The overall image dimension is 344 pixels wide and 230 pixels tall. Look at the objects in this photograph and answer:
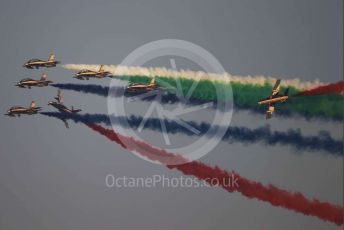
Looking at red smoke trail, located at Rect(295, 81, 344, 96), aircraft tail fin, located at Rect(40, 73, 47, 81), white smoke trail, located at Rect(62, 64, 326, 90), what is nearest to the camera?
red smoke trail, located at Rect(295, 81, 344, 96)

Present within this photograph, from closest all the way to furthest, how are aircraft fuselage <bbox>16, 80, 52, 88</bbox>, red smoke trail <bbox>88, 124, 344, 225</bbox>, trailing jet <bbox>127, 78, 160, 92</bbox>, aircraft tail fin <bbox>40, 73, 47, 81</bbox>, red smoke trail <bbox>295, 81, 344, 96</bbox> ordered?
red smoke trail <bbox>295, 81, 344, 96</bbox>
red smoke trail <bbox>88, 124, 344, 225</bbox>
trailing jet <bbox>127, 78, 160, 92</bbox>
aircraft fuselage <bbox>16, 80, 52, 88</bbox>
aircraft tail fin <bbox>40, 73, 47, 81</bbox>

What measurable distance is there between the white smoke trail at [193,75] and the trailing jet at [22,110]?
2453 mm

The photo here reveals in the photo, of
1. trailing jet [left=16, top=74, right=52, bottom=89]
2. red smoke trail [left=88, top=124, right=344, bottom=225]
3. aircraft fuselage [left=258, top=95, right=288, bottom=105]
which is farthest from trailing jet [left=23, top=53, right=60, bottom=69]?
aircraft fuselage [left=258, top=95, right=288, bottom=105]

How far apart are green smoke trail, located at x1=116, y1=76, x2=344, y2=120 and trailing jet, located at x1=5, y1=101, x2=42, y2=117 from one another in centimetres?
652

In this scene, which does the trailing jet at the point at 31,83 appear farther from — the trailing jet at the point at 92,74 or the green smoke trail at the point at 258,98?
the green smoke trail at the point at 258,98

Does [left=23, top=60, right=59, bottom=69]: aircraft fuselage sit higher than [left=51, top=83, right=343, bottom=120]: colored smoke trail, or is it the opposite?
[left=23, top=60, right=59, bottom=69]: aircraft fuselage

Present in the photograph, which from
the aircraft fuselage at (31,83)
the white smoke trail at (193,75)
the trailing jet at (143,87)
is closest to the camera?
the white smoke trail at (193,75)

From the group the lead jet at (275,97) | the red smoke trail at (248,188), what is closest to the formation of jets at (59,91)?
the lead jet at (275,97)

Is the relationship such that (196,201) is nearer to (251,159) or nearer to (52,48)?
(251,159)

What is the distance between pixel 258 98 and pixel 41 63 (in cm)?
1057

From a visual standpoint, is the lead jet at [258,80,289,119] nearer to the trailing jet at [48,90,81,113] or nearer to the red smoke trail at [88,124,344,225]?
the red smoke trail at [88,124,344,225]

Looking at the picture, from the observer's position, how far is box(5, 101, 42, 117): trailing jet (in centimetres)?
2343

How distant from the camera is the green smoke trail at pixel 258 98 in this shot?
2289 cm

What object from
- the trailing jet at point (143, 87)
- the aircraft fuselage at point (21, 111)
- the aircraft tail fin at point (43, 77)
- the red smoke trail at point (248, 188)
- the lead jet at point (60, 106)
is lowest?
the red smoke trail at point (248, 188)
